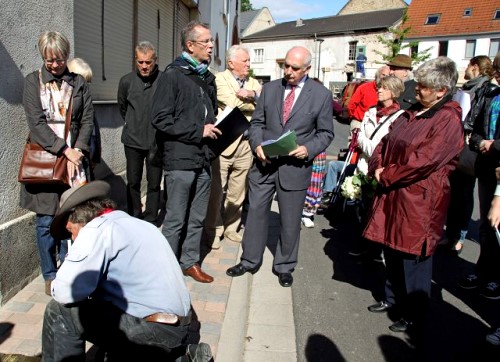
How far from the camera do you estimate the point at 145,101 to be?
5.16 meters

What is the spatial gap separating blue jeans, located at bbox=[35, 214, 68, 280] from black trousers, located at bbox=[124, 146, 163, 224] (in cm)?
162

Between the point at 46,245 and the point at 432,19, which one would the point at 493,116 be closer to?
the point at 46,245

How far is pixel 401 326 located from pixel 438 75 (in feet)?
6.31

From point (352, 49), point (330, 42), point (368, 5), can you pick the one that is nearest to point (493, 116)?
point (352, 49)

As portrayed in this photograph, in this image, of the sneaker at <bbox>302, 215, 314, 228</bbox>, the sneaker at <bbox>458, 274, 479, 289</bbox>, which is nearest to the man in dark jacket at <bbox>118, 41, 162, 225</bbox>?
the sneaker at <bbox>302, 215, 314, 228</bbox>

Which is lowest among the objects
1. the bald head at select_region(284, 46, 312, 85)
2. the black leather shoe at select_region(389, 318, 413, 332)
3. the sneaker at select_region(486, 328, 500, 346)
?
the black leather shoe at select_region(389, 318, 413, 332)

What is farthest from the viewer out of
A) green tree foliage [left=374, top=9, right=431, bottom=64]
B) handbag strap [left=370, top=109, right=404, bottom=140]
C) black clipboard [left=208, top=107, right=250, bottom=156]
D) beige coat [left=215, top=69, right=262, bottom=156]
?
green tree foliage [left=374, top=9, right=431, bottom=64]

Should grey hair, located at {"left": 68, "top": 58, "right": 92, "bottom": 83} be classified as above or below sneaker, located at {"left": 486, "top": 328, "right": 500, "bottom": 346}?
Result: above

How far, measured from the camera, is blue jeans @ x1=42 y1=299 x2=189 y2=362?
93.0 inches

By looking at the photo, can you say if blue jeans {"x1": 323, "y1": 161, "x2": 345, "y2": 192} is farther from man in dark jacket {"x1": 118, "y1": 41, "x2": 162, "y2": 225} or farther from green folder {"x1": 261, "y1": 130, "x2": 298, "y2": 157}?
green folder {"x1": 261, "y1": 130, "x2": 298, "y2": 157}

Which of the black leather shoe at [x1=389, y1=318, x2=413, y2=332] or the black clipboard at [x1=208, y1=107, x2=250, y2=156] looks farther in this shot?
the black clipboard at [x1=208, y1=107, x2=250, y2=156]

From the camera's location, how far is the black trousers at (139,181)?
5250 mm

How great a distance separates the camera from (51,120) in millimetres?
3615

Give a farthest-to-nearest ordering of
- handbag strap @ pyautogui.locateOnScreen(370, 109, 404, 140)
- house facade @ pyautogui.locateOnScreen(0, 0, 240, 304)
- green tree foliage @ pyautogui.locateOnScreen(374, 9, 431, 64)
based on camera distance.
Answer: green tree foliage @ pyautogui.locateOnScreen(374, 9, 431, 64)
handbag strap @ pyautogui.locateOnScreen(370, 109, 404, 140)
house facade @ pyautogui.locateOnScreen(0, 0, 240, 304)
